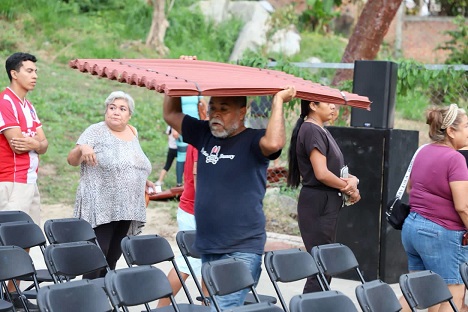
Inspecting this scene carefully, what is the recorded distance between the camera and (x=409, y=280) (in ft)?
17.2

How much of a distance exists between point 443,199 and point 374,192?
6.48 feet

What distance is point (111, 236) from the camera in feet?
21.8

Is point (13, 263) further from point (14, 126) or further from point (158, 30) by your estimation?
point (158, 30)

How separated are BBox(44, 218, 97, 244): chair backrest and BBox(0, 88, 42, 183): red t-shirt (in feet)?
1.58

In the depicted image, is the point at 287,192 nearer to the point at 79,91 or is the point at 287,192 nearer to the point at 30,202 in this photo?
the point at 30,202

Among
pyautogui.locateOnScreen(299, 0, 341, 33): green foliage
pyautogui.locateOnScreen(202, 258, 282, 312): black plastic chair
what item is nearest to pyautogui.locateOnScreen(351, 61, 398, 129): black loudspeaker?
pyautogui.locateOnScreen(202, 258, 282, 312): black plastic chair

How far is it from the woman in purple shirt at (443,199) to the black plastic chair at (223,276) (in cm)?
144

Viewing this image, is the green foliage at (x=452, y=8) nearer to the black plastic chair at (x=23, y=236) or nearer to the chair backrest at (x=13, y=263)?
the black plastic chair at (x=23, y=236)

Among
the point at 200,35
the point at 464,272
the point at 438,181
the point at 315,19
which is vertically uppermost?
the point at 315,19

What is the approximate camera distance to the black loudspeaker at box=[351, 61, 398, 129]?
775 centimetres

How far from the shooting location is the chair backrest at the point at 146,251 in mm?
5887

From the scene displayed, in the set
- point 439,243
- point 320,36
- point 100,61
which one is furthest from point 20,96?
point 320,36

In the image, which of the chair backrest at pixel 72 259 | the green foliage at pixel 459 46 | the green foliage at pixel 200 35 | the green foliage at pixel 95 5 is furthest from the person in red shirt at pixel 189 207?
the green foliage at pixel 95 5

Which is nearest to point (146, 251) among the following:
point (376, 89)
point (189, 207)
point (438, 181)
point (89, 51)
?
point (189, 207)
